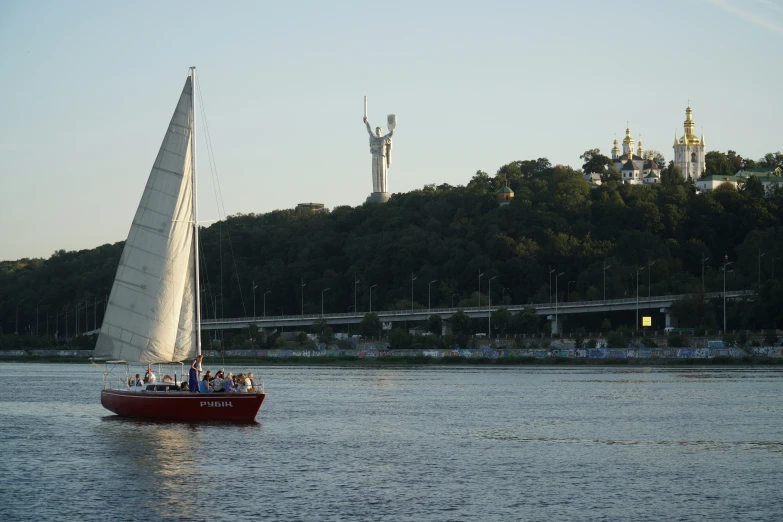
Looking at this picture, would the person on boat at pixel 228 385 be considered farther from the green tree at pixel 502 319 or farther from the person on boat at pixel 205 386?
the green tree at pixel 502 319

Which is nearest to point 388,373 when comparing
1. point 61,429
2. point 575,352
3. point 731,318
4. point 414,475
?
point 575,352

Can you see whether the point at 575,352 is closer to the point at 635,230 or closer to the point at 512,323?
the point at 512,323

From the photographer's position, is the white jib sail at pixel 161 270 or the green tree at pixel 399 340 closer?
the white jib sail at pixel 161 270

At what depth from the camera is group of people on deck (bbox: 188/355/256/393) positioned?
49594mm

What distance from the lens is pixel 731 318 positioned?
136 meters

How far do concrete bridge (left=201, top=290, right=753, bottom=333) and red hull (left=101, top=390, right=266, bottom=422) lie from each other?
330 ft

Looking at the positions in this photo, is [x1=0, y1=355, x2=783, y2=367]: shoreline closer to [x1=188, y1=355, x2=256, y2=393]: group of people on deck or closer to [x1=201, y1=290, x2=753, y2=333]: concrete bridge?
[x1=201, y1=290, x2=753, y2=333]: concrete bridge

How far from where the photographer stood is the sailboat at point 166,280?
162 feet

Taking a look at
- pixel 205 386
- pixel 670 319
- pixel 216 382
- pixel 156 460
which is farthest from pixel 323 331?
pixel 156 460

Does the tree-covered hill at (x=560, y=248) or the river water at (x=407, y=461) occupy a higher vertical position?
the tree-covered hill at (x=560, y=248)

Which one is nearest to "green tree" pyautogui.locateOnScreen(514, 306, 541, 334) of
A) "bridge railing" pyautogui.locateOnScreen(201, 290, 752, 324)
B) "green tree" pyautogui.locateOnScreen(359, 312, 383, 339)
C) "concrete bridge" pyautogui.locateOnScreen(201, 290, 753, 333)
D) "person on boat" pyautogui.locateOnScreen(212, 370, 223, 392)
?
"bridge railing" pyautogui.locateOnScreen(201, 290, 752, 324)

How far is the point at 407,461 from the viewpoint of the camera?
42.6 meters

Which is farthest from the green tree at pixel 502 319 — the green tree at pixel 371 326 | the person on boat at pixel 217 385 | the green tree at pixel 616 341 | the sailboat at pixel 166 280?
the sailboat at pixel 166 280

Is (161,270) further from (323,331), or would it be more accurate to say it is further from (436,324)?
(323,331)
